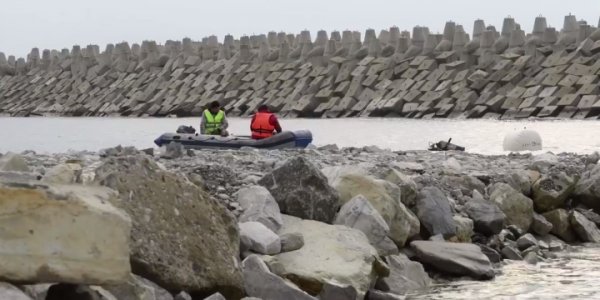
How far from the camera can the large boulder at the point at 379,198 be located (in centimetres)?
759

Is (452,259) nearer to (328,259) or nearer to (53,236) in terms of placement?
(328,259)

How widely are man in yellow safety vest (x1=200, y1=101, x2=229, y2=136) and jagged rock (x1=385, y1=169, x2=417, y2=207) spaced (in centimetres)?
681

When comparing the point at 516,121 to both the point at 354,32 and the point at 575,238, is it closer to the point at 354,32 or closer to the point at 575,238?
the point at 354,32

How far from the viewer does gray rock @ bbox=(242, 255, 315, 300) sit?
19.1ft

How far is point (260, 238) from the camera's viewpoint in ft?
20.6

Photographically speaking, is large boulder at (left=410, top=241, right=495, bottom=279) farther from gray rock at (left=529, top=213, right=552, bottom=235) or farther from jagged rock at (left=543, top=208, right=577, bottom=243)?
jagged rock at (left=543, top=208, right=577, bottom=243)

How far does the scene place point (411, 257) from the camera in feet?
25.2

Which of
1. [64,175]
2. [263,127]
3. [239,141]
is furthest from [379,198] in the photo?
[263,127]

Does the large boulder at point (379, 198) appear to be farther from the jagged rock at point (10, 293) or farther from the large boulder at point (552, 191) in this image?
the jagged rock at point (10, 293)

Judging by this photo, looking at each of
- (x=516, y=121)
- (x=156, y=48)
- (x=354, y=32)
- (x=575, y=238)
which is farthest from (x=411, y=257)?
(x=156, y=48)

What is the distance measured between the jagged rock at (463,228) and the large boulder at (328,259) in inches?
65.3

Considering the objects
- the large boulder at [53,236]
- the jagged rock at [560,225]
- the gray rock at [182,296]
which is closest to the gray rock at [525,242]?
the jagged rock at [560,225]

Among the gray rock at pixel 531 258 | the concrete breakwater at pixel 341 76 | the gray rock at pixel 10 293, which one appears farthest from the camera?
the concrete breakwater at pixel 341 76

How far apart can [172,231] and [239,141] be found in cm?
882
